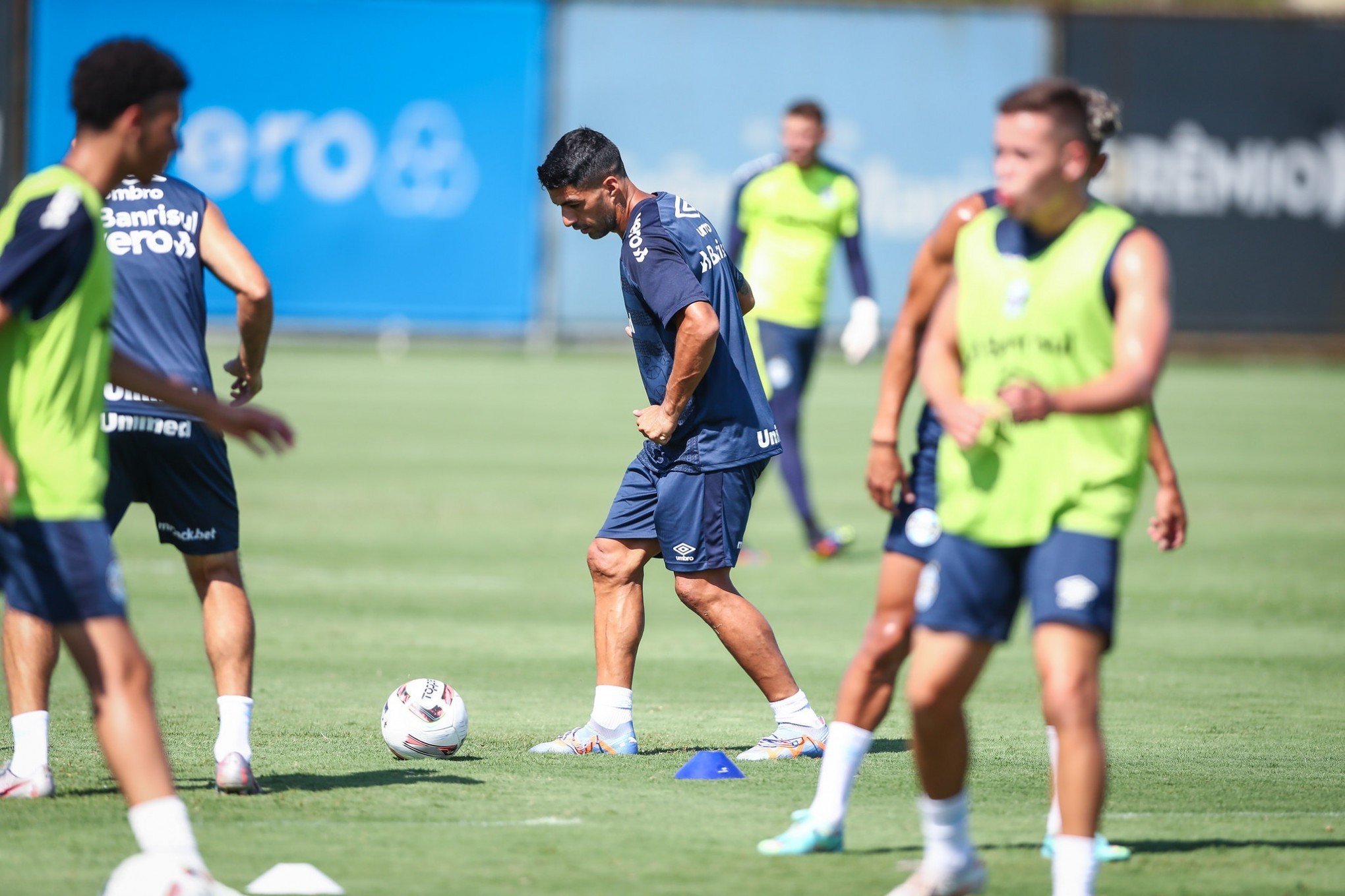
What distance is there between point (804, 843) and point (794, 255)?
8609 mm

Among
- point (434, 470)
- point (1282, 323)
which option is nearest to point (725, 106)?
point (1282, 323)

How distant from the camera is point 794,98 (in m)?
30.1

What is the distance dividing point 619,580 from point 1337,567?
7540 millimetres

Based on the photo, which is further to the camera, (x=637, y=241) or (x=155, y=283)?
(x=637, y=241)

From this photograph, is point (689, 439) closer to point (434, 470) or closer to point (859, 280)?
point (859, 280)

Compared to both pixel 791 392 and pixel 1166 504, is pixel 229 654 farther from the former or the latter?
pixel 791 392

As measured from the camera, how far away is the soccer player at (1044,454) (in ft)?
15.2

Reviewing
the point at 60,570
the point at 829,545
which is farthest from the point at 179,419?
the point at 829,545

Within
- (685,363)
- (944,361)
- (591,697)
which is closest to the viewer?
(944,361)

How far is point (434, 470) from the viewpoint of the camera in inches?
674

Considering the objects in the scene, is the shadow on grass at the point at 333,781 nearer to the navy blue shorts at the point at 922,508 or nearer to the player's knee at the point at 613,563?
the player's knee at the point at 613,563

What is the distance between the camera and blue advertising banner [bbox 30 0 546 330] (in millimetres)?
28672

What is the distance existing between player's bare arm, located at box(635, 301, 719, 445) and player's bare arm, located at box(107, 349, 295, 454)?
1.91m

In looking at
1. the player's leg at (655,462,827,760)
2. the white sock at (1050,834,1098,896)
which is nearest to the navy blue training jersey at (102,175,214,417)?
the player's leg at (655,462,827,760)
